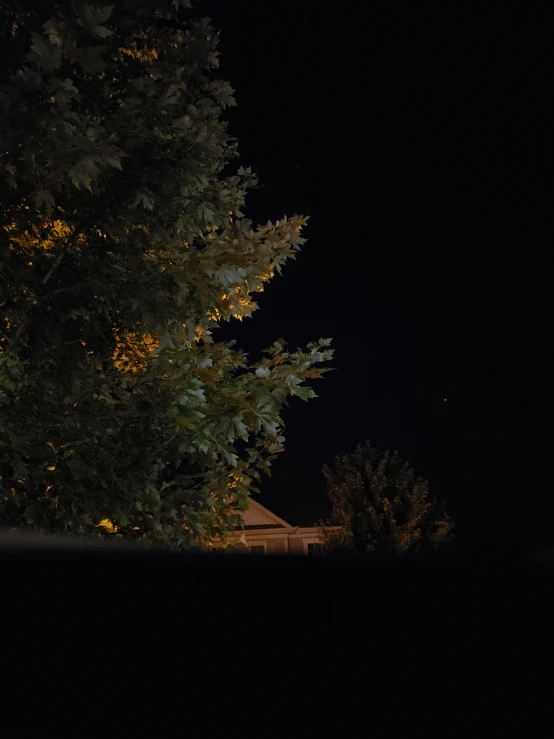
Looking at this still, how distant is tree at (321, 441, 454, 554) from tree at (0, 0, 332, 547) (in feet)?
78.6

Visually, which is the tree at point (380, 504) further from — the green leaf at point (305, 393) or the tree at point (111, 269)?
the green leaf at point (305, 393)

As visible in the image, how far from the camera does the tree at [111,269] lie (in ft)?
17.9

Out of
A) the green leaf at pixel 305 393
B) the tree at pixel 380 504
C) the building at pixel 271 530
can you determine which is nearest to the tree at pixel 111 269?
the green leaf at pixel 305 393

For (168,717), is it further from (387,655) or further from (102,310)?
(102,310)

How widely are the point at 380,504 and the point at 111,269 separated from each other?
26.5 metres

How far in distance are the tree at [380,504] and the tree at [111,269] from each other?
2395cm

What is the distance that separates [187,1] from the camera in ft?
22.1

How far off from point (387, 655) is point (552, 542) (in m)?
0.34

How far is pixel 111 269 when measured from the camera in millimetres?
6344

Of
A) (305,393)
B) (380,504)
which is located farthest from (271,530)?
(305,393)

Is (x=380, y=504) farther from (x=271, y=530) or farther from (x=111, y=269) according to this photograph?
(x=111, y=269)

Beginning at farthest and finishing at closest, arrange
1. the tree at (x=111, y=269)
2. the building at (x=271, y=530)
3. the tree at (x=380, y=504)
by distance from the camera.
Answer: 1. the building at (x=271, y=530)
2. the tree at (x=380, y=504)
3. the tree at (x=111, y=269)

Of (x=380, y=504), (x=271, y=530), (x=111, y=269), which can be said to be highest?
(x=271, y=530)

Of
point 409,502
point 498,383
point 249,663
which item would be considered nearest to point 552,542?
point 249,663
